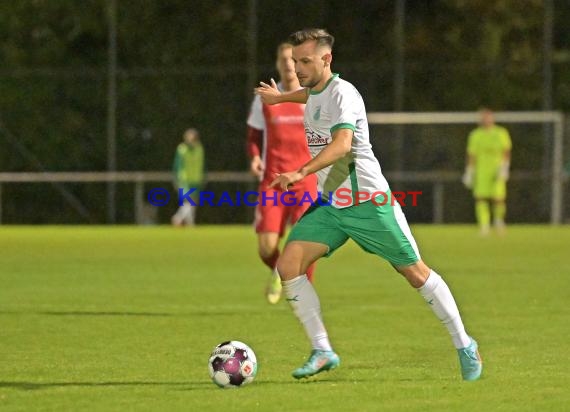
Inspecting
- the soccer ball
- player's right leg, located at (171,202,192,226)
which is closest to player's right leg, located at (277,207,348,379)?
the soccer ball

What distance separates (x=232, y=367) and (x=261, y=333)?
9.39ft

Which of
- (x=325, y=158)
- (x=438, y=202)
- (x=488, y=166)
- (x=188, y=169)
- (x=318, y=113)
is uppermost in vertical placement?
(x=318, y=113)

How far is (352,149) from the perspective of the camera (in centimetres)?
854

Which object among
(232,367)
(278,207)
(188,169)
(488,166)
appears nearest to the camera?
(232,367)

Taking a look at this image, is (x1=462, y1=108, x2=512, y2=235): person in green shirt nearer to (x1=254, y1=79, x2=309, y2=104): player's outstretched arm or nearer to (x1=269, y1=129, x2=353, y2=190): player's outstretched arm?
(x1=254, y1=79, x2=309, y2=104): player's outstretched arm

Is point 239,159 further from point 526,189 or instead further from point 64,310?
point 64,310

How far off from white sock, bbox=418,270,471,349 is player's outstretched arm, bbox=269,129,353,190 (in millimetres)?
936

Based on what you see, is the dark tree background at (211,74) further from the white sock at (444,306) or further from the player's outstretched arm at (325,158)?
the player's outstretched arm at (325,158)

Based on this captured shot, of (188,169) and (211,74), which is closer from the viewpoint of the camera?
(188,169)

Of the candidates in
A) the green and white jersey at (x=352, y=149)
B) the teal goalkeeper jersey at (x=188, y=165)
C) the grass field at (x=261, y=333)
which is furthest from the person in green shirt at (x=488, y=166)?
the green and white jersey at (x=352, y=149)

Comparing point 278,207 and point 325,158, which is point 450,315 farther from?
point 278,207

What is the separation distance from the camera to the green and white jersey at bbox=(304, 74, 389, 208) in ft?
27.5

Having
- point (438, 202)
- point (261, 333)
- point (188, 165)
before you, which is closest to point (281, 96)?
point (261, 333)

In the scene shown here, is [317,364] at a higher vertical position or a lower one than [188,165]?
higher
